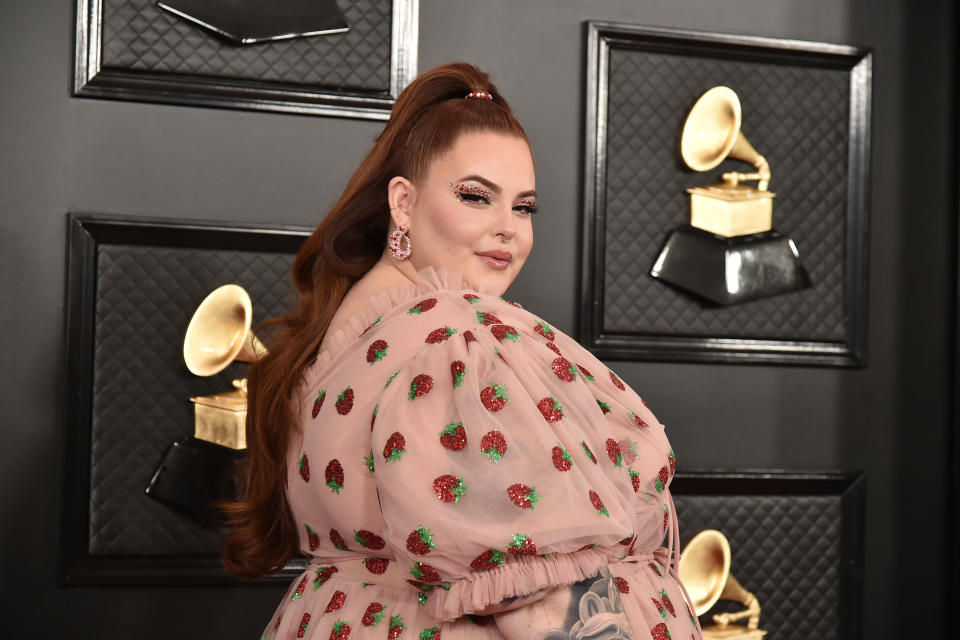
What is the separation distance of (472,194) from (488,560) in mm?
530

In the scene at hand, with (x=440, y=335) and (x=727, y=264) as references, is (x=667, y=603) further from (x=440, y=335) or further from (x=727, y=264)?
(x=727, y=264)

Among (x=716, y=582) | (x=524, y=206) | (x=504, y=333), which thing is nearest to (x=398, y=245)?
(x=524, y=206)

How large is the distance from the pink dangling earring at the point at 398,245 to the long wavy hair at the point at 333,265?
0.08 m

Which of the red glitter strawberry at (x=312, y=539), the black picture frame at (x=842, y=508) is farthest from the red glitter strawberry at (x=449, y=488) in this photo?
the black picture frame at (x=842, y=508)

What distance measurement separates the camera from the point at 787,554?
250 cm

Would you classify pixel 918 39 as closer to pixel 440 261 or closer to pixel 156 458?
pixel 440 261

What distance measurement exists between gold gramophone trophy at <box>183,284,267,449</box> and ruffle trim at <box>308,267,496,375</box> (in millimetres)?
764

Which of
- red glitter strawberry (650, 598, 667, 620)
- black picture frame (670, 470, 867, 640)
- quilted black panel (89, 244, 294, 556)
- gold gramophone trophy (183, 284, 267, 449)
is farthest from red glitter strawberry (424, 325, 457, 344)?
black picture frame (670, 470, 867, 640)

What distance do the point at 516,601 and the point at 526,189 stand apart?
0.59 m

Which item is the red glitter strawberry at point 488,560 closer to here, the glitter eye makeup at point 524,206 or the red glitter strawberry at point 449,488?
the red glitter strawberry at point 449,488

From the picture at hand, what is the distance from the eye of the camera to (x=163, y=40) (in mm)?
2174

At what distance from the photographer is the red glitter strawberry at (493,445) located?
1.06m

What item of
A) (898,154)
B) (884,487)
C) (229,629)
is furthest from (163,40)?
(884,487)

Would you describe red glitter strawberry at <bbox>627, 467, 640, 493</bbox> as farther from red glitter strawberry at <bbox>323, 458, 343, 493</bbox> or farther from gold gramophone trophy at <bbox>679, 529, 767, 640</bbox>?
gold gramophone trophy at <bbox>679, 529, 767, 640</bbox>
